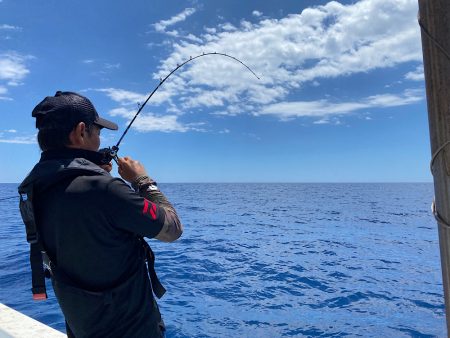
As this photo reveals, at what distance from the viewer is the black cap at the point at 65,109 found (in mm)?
1817

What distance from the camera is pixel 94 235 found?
5.50 ft

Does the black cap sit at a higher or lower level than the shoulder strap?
higher

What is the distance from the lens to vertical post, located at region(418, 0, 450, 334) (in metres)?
1.35

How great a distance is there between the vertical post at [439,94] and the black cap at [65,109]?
5.48 feet

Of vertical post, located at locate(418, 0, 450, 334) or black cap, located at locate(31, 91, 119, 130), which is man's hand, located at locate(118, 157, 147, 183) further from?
vertical post, located at locate(418, 0, 450, 334)

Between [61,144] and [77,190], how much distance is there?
0.36 metres

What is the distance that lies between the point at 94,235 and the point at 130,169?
1.84ft

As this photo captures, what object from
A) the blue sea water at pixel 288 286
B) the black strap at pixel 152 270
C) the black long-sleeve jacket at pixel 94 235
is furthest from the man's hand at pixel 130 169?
the blue sea water at pixel 288 286

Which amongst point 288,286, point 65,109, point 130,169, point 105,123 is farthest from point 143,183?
point 288,286

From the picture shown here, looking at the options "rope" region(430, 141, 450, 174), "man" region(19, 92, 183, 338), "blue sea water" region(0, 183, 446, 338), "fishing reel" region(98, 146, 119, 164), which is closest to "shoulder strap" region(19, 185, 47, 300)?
"man" region(19, 92, 183, 338)

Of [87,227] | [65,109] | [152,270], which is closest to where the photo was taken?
[87,227]

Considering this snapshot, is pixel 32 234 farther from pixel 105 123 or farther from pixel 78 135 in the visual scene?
pixel 105 123

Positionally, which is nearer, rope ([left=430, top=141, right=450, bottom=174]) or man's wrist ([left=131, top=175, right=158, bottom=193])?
rope ([left=430, top=141, right=450, bottom=174])

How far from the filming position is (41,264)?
5.75 feet
